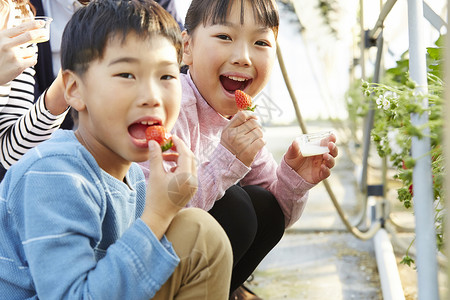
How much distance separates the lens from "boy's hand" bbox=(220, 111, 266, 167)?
1.37 meters

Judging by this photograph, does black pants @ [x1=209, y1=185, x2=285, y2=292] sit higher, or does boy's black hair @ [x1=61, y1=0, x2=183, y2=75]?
boy's black hair @ [x1=61, y1=0, x2=183, y2=75]

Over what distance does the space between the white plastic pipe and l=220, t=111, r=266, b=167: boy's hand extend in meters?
0.69

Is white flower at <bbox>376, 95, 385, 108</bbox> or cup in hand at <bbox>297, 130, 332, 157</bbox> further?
cup in hand at <bbox>297, 130, 332, 157</bbox>

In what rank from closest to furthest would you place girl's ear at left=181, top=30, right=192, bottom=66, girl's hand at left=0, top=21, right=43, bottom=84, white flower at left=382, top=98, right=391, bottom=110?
white flower at left=382, top=98, right=391, bottom=110, girl's hand at left=0, top=21, right=43, bottom=84, girl's ear at left=181, top=30, right=192, bottom=66

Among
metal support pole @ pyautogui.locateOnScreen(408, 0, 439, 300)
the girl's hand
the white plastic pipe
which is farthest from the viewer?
the white plastic pipe

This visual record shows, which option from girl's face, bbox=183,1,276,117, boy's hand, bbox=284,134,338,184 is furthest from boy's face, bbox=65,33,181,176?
boy's hand, bbox=284,134,338,184

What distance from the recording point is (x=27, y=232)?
1003 mm

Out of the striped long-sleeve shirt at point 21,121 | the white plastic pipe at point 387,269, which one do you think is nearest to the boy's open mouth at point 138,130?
the striped long-sleeve shirt at point 21,121

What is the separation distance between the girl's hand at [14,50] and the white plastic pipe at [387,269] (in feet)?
3.79

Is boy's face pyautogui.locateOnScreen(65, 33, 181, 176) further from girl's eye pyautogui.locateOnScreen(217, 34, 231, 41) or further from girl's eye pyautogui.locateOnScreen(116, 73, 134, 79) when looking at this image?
girl's eye pyautogui.locateOnScreen(217, 34, 231, 41)

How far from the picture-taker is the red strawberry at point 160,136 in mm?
1069

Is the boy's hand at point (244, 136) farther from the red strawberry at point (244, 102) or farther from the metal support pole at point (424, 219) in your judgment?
the metal support pole at point (424, 219)

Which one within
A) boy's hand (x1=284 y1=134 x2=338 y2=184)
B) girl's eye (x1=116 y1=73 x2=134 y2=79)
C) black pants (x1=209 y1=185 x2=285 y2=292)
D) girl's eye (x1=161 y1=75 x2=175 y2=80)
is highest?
girl's eye (x1=116 y1=73 x2=134 y2=79)

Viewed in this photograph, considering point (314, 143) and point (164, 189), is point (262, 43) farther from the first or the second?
point (164, 189)
